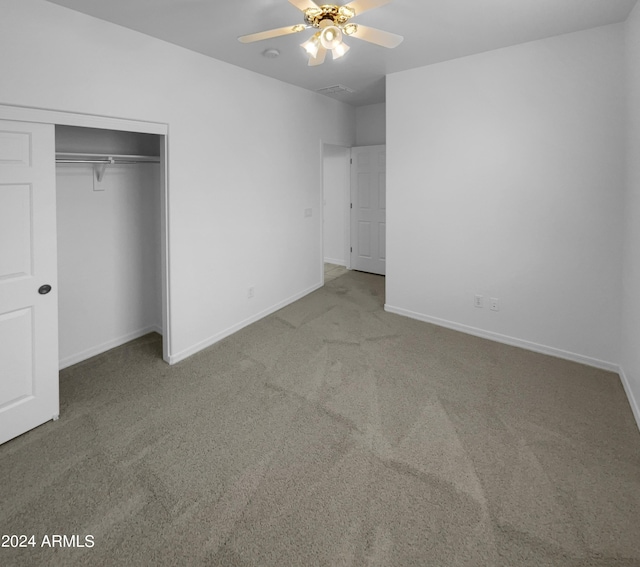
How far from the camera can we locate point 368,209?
257 inches

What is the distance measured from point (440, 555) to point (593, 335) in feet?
8.61

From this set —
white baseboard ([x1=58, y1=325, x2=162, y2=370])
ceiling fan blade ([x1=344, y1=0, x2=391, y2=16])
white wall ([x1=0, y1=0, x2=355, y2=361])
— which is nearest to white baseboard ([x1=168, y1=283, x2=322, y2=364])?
white wall ([x1=0, y1=0, x2=355, y2=361])

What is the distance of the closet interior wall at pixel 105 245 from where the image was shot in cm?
329

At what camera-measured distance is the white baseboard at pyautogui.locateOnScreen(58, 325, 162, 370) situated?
339 centimetres

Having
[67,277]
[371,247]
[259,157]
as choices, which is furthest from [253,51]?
[371,247]

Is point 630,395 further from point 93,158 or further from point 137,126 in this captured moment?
point 93,158

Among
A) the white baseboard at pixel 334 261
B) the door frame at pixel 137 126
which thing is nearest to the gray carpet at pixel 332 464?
the door frame at pixel 137 126

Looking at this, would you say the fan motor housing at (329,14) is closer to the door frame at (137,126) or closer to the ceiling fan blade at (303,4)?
the ceiling fan blade at (303,4)

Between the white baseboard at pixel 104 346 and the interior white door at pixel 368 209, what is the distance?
3732mm

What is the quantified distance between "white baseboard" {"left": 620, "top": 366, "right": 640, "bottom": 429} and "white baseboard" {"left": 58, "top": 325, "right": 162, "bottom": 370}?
166 inches

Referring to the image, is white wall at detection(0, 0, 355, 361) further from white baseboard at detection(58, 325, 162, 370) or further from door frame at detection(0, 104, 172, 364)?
white baseboard at detection(58, 325, 162, 370)

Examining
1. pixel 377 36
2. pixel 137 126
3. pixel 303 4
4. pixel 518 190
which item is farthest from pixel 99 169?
pixel 518 190

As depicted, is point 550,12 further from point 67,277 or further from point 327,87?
point 67,277

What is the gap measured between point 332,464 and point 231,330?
226 centimetres
